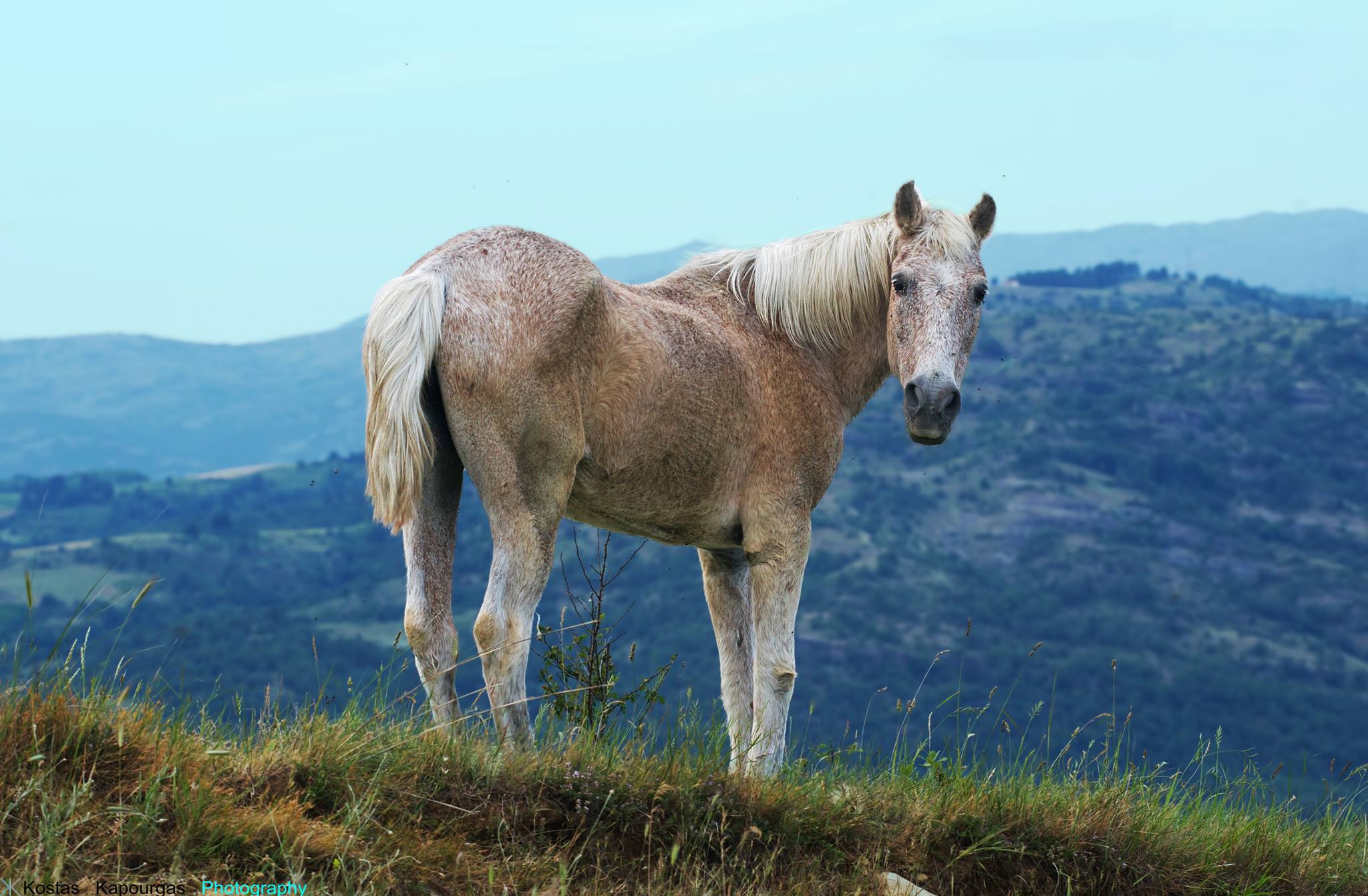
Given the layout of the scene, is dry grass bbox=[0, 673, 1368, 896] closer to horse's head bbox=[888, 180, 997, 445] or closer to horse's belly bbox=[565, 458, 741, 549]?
horse's belly bbox=[565, 458, 741, 549]

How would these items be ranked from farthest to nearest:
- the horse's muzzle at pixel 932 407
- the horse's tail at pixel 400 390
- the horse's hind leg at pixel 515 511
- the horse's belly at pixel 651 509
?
the horse's muzzle at pixel 932 407, the horse's belly at pixel 651 509, the horse's hind leg at pixel 515 511, the horse's tail at pixel 400 390

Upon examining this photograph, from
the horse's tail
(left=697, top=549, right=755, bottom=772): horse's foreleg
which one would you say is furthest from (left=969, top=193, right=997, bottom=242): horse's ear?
the horse's tail

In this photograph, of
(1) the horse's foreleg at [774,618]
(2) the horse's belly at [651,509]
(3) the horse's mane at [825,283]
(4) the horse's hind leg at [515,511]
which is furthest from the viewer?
(3) the horse's mane at [825,283]

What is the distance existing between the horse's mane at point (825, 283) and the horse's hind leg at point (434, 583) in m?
1.78

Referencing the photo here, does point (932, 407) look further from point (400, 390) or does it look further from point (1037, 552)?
point (1037, 552)

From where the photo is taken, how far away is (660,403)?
510 centimetres

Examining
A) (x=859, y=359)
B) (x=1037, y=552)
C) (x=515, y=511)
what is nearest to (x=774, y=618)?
(x=859, y=359)

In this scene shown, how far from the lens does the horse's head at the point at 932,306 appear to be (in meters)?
5.22

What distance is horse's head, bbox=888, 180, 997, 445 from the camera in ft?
17.1

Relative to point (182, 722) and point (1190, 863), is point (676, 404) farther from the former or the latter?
point (1190, 863)

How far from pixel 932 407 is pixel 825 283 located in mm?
1008

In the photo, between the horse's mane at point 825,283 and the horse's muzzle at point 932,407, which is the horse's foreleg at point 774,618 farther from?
the horse's mane at point 825,283

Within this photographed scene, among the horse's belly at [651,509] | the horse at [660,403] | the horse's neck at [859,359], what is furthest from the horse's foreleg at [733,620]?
the horse's neck at [859,359]

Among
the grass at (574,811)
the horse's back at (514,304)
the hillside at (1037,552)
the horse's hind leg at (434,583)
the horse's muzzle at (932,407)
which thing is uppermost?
the horse's back at (514,304)
